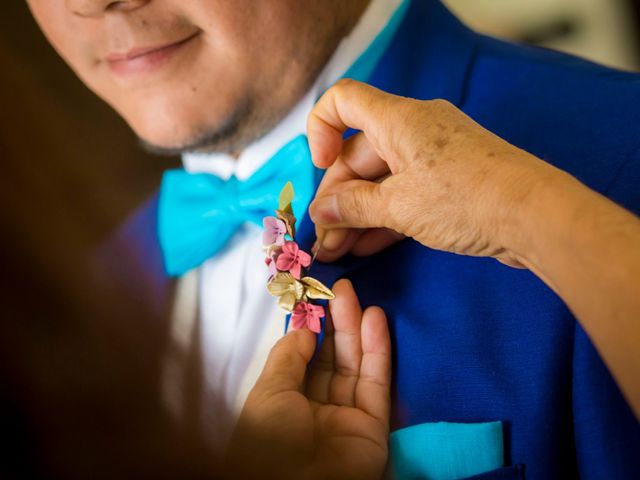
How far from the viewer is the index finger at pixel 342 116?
1.33 feet

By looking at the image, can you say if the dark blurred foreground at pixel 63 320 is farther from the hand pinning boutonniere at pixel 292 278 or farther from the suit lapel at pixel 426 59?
the suit lapel at pixel 426 59

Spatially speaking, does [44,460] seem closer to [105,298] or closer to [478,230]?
[105,298]

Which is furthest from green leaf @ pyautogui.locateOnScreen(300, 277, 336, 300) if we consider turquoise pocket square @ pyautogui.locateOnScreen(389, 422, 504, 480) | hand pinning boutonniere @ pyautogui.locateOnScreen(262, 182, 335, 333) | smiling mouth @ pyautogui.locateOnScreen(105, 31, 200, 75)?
smiling mouth @ pyautogui.locateOnScreen(105, 31, 200, 75)

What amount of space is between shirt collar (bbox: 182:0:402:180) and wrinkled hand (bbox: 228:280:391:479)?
20 cm

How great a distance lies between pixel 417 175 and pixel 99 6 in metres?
0.28

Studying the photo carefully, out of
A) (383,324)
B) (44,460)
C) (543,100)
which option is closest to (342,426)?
(383,324)

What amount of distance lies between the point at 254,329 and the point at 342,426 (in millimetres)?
141

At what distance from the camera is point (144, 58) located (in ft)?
1.70

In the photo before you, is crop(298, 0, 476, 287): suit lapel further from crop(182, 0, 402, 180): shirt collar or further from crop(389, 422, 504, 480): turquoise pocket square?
crop(389, 422, 504, 480): turquoise pocket square

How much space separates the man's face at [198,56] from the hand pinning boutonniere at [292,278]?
16 cm

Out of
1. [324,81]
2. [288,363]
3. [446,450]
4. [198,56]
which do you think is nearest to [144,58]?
[198,56]

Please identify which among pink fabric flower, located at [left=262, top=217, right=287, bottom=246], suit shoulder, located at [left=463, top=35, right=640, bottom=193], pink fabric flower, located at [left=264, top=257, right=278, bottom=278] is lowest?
pink fabric flower, located at [left=264, top=257, right=278, bottom=278]

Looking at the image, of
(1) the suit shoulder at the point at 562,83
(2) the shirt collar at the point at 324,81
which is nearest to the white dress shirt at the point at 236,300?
(2) the shirt collar at the point at 324,81

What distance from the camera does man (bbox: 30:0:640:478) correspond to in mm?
411
